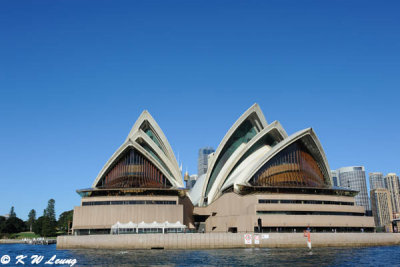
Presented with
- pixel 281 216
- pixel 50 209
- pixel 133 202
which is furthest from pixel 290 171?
pixel 50 209

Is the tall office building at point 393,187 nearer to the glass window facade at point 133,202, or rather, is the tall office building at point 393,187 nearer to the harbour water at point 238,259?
the glass window facade at point 133,202

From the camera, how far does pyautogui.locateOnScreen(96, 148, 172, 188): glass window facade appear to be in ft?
220

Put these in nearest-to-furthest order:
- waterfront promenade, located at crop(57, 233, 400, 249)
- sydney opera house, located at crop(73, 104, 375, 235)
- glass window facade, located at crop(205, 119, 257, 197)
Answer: waterfront promenade, located at crop(57, 233, 400, 249), sydney opera house, located at crop(73, 104, 375, 235), glass window facade, located at crop(205, 119, 257, 197)

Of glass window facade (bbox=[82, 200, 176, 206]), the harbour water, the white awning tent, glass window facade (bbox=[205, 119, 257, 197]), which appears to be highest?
glass window facade (bbox=[205, 119, 257, 197])

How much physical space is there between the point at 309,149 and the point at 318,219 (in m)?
15.8

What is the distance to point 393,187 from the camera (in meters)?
192

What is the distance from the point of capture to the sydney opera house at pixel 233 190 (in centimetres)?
5750

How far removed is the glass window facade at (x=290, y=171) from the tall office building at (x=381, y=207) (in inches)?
4688

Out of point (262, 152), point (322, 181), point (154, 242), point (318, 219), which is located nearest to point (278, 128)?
point (262, 152)

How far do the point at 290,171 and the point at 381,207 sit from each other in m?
128

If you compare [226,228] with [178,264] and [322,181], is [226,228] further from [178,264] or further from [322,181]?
[178,264]

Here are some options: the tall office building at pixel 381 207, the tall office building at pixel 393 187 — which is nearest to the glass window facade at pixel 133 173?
the tall office building at pixel 381 207

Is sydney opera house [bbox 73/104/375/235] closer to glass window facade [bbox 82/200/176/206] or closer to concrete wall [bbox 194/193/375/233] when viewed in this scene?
concrete wall [bbox 194/193/375/233]

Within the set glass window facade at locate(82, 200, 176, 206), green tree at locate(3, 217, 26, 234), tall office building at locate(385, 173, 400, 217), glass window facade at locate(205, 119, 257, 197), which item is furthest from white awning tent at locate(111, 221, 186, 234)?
tall office building at locate(385, 173, 400, 217)
